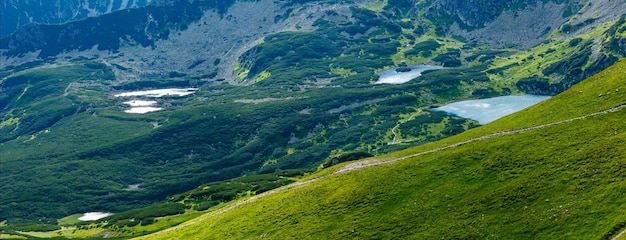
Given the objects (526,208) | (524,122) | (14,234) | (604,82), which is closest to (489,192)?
(526,208)

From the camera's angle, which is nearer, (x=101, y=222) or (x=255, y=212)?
(x=255, y=212)

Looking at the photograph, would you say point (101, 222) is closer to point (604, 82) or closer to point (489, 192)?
point (489, 192)

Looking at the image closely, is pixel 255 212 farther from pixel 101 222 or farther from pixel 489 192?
pixel 101 222

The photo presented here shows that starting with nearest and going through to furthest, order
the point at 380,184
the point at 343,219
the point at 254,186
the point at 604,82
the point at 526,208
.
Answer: the point at 526,208, the point at 343,219, the point at 380,184, the point at 604,82, the point at 254,186

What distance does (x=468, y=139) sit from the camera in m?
83.6

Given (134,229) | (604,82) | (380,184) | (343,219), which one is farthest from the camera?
(134,229)

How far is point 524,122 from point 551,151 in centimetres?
1833

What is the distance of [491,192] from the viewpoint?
198 feet

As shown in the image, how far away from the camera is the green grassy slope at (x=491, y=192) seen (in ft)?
172

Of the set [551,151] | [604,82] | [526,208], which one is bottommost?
[526,208]

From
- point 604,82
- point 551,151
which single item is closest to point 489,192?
point 551,151

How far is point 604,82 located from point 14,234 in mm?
148192

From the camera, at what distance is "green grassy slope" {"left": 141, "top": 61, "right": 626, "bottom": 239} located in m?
52.5

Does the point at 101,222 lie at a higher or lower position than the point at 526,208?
higher
